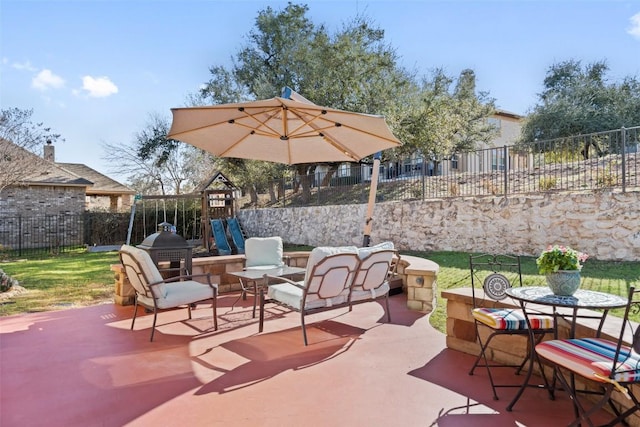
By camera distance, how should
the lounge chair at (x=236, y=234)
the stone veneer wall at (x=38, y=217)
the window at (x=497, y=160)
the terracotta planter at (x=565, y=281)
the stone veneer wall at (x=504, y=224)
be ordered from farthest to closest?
the stone veneer wall at (x=38, y=217) → the lounge chair at (x=236, y=234) → the window at (x=497, y=160) → the stone veneer wall at (x=504, y=224) → the terracotta planter at (x=565, y=281)

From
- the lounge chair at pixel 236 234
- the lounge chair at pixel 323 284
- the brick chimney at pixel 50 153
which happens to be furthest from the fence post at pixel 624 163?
the brick chimney at pixel 50 153

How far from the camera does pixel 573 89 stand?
18.2m

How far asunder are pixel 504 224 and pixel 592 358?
7.42m

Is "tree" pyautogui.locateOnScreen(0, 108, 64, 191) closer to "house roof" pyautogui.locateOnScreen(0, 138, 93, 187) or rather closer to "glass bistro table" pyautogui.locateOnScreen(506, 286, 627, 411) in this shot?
"house roof" pyautogui.locateOnScreen(0, 138, 93, 187)

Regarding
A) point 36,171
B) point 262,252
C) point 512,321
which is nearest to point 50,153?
point 36,171

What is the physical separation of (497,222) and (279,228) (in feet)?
27.6

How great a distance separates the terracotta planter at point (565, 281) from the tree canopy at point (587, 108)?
55.9 feet

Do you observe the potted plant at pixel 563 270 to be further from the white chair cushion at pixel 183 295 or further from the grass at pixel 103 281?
the white chair cushion at pixel 183 295

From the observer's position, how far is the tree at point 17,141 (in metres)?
12.8

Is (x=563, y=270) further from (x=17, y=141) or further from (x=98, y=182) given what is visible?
(x=98, y=182)

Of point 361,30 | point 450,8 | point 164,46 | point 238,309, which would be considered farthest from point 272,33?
point 238,309

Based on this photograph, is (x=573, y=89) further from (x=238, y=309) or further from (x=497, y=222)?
(x=238, y=309)

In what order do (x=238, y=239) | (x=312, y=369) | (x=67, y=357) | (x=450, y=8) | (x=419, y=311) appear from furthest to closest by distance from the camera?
(x=238, y=239)
(x=450, y=8)
(x=419, y=311)
(x=67, y=357)
(x=312, y=369)

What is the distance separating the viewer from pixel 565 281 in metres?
2.72
